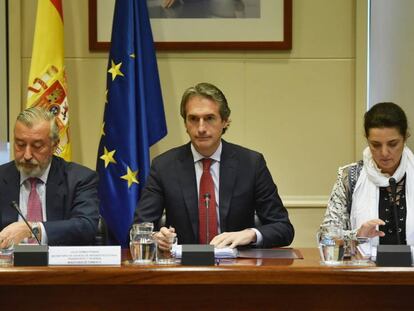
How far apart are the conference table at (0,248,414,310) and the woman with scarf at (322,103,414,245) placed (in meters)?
0.79

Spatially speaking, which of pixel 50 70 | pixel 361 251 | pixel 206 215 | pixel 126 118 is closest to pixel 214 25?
pixel 126 118

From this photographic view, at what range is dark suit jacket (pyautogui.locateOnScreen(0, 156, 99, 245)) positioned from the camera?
9.81 ft

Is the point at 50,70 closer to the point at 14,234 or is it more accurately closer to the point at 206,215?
the point at 206,215

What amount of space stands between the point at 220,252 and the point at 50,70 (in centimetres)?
185

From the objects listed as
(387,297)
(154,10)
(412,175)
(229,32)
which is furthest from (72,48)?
(387,297)

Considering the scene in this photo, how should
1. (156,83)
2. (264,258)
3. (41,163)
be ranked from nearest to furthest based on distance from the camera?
(264,258), (41,163), (156,83)

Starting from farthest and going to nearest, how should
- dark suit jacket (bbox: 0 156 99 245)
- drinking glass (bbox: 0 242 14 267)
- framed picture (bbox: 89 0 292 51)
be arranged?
1. framed picture (bbox: 89 0 292 51)
2. dark suit jacket (bbox: 0 156 99 245)
3. drinking glass (bbox: 0 242 14 267)

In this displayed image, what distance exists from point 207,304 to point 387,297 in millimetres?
565

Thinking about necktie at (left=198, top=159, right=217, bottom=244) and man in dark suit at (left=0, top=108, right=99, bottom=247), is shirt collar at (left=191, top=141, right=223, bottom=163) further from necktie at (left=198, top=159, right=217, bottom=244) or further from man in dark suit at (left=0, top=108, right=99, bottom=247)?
man in dark suit at (left=0, top=108, right=99, bottom=247)

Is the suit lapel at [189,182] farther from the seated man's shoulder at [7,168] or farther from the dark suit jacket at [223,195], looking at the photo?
the seated man's shoulder at [7,168]

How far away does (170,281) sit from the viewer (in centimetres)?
227

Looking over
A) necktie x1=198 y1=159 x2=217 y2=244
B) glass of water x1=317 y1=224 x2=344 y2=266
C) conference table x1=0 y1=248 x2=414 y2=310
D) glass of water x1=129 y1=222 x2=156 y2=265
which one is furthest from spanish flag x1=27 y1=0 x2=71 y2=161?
glass of water x1=317 y1=224 x2=344 y2=266

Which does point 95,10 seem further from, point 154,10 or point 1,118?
point 1,118

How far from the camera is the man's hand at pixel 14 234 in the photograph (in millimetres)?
2441
